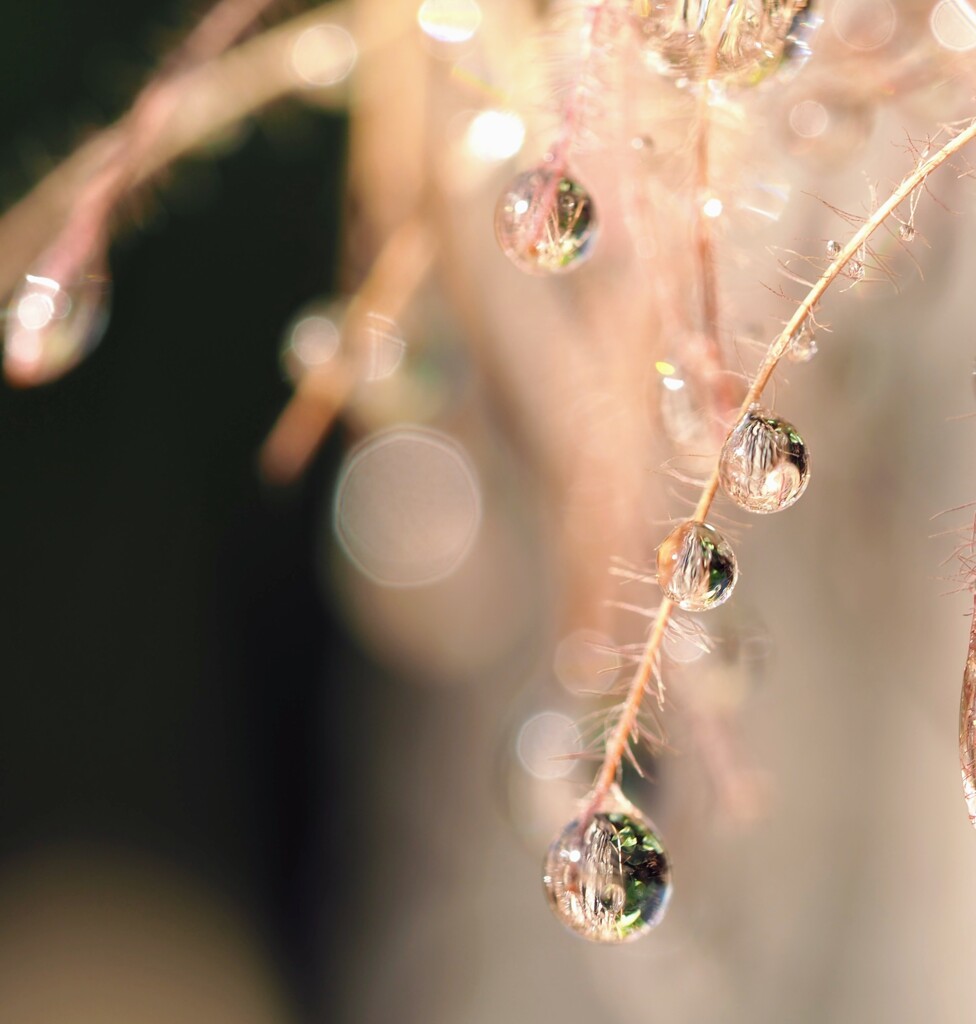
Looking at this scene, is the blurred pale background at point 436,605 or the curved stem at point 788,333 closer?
the curved stem at point 788,333

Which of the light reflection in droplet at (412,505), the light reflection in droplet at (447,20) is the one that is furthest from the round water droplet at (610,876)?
the light reflection in droplet at (412,505)

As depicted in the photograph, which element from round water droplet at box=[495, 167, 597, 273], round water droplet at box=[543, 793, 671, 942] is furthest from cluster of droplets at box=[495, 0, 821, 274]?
round water droplet at box=[543, 793, 671, 942]

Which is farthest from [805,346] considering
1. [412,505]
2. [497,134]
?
[412,505]

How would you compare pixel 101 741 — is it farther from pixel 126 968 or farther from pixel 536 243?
pixel 536 243

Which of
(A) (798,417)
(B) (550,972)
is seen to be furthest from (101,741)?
(A) (798,417)

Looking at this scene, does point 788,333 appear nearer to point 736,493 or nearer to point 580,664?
point 736,493

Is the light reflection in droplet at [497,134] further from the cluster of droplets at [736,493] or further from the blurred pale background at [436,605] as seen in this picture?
the cluster of droplets at [736,493]
